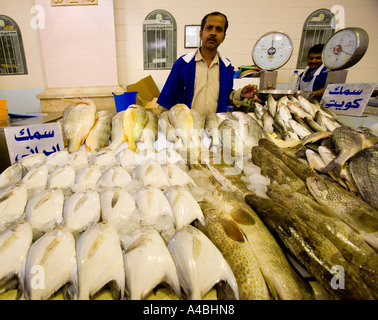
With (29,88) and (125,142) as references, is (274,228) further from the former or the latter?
(29,88)

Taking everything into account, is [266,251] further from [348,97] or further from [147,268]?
[348,97]

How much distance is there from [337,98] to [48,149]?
349 cm

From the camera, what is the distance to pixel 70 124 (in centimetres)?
184

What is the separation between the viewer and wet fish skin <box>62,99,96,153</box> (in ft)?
5.94

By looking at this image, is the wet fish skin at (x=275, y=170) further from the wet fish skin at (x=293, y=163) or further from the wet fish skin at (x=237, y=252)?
the wet fish skin at (x=237, y=252)

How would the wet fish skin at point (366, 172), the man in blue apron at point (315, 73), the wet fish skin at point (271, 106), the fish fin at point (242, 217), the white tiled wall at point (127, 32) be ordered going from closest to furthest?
the fish fin at point (242, 217) → the wet fish skin at point (366, 172) → the wet fish skin at point (271, 106) → the man in blue apron at point (315, 73) → the white tiled wall at point (127, 32)

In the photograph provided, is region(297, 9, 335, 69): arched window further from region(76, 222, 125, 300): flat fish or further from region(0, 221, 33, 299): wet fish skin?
region(0, 221, 33, 299): wet fish skin

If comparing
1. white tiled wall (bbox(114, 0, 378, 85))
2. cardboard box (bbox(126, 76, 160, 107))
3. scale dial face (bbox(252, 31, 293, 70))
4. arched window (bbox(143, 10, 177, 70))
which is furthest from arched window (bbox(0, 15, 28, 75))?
scale dial face (bbox(252, 31, 293, 70))

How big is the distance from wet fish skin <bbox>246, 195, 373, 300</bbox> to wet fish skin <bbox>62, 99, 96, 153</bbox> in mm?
1704

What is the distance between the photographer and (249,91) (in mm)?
2953

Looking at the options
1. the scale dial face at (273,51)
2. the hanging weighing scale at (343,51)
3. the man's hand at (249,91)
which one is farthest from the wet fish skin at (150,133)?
the hanging weighing scale at (343,51)

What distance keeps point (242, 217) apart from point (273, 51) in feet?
10.7

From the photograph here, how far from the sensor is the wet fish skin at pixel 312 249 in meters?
0.75

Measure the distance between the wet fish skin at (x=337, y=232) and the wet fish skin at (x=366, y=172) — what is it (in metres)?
0.36
